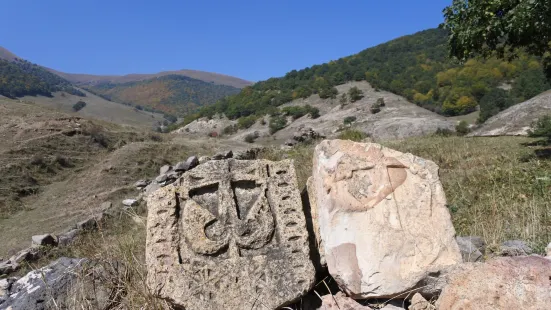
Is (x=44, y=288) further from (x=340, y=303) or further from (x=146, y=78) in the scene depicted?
(x=146, y=78)

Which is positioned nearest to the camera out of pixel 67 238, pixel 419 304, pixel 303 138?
pixel 419 304

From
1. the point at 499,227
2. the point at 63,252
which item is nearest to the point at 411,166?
the point at 499,227

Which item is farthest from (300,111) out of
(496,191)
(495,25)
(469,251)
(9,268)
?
(469,251)

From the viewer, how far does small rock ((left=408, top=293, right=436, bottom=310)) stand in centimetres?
263

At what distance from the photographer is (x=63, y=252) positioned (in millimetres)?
7043

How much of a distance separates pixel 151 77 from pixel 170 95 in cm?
4838

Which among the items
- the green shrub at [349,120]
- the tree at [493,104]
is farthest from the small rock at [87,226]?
the tree at [493,104]

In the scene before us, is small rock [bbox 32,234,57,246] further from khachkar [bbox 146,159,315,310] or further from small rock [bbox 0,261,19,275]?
khachkar [bbox 146,159,315,310]

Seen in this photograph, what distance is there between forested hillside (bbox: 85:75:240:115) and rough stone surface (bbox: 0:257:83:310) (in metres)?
94.9

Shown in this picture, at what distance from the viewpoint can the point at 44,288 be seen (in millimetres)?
3350

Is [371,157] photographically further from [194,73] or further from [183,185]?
[194,73]

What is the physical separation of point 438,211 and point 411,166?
0.41 meters

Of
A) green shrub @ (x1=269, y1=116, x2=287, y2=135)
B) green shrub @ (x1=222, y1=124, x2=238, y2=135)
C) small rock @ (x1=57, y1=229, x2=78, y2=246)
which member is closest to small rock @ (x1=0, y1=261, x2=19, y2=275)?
small rock @ (x1=57, y1=229, x2=78, y2=246)

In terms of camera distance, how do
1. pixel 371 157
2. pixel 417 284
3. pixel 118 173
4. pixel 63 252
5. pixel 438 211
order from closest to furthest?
pixel 417 284
pixel 438 211
pixel 371 157
pixel 63 252
pixel 118 173
